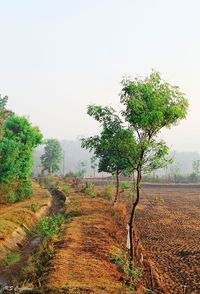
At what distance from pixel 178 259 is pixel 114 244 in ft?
14.2

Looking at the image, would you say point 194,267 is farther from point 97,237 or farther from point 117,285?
point 117,285

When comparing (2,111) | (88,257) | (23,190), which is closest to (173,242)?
(88,257)

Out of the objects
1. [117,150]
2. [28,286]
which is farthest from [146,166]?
[28,286]

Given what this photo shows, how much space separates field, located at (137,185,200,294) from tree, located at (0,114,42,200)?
13.3 meters

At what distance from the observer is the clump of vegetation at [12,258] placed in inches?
891

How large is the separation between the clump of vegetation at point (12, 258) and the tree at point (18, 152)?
15.1 metres

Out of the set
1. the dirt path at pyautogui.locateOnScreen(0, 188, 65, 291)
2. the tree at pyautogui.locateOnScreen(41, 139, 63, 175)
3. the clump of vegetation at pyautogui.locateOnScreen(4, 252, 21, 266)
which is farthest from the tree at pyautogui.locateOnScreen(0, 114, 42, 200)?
the tree at pyautogui.locateOnScreen(41, 139, 63, 175)

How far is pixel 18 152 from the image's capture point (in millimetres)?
41375

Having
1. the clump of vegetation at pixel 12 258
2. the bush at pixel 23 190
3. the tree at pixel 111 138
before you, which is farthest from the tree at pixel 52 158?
the tree at pixel 111 138

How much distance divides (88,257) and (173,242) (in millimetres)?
11419

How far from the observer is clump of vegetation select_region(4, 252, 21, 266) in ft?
74.3

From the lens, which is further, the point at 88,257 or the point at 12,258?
the point at 12,258

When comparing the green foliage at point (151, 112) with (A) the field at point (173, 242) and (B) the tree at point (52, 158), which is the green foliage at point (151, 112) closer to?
(A) the field at point (173, 242)

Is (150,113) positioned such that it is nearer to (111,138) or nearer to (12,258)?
(111,138)
